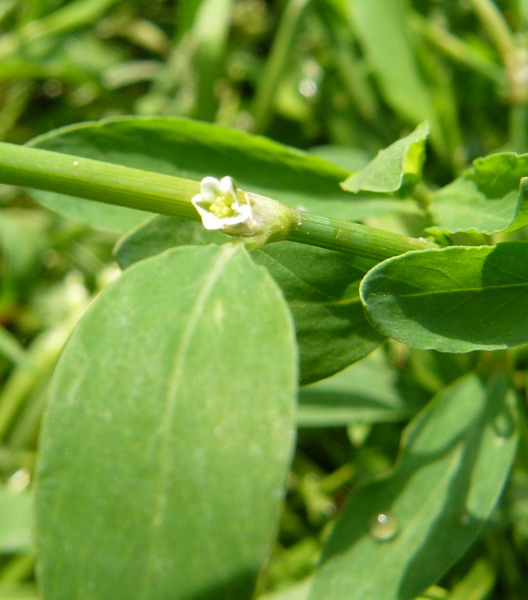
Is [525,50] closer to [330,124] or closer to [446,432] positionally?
[330,124]

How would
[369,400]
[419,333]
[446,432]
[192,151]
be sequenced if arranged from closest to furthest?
1. [419,333]
2. [192,151]
3. [446,432]
4. [369,400]

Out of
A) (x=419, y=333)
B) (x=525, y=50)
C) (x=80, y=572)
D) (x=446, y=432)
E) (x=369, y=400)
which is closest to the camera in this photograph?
(x=80, y=572)

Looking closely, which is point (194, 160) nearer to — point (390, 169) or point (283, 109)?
point (390, 169)

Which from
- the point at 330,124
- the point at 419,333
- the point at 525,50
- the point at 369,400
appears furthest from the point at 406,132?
the point at 419,333

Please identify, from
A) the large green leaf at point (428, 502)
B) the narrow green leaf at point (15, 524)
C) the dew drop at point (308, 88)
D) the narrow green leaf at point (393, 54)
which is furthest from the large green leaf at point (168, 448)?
the dew drop at point (308, 88)

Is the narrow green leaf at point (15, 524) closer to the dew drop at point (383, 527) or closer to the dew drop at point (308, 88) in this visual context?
the dew drop at point (383, 527)

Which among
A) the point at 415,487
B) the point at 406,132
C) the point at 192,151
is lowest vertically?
the point at 415,487

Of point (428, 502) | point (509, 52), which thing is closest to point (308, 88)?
point (509, 52)
